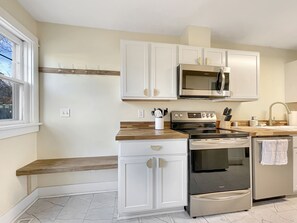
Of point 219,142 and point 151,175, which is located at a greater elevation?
point 219,142

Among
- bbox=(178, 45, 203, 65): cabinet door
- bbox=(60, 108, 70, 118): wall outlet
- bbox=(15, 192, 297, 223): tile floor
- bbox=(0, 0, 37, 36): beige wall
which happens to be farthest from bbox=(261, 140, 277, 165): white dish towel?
bbox=(0, 0, 37, 36): beige wall

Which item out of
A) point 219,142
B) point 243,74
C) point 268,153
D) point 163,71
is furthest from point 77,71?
point 268,153

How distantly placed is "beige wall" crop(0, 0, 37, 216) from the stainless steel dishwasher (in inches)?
105

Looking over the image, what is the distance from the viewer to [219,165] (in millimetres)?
1829

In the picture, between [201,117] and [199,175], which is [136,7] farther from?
[199,175]

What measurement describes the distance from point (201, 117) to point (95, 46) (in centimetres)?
186

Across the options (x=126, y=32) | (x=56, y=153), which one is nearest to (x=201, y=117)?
(x=126, y=32)

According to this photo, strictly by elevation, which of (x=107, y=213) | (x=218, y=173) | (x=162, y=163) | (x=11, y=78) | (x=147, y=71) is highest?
(x=147, y=71)

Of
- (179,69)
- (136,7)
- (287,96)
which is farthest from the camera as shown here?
(287,96)

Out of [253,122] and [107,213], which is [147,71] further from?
[253,122]

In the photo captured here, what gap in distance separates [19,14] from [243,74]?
114 inches

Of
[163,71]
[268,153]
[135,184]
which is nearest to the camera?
[135,184]

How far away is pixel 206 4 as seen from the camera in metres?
1.86

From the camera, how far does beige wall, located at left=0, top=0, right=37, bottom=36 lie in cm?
168
